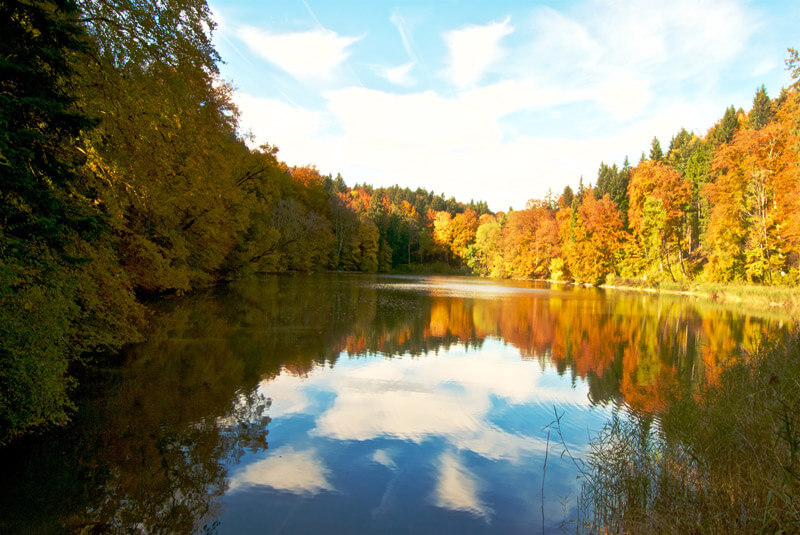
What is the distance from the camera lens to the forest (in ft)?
16.2

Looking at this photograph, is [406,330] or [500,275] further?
[500,275]

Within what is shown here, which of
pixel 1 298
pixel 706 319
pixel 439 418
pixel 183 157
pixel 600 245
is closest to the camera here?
pixel 1 298

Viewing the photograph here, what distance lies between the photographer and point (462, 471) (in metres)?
5.98

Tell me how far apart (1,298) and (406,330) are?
13138mm

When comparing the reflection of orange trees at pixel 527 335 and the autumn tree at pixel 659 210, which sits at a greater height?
the autumn tree at pixel 659 210

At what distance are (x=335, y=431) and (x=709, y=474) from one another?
493 centimetres

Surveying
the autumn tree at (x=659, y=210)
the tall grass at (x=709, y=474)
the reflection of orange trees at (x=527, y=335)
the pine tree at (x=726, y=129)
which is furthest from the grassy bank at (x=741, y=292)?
the pine tree at (x=726, y=129)

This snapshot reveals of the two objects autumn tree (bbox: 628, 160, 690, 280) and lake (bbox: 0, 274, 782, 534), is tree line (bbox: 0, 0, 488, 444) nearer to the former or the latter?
lake (bbox: 0, 274, 782, 534)

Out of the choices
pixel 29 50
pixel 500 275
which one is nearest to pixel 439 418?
pixel 29 50

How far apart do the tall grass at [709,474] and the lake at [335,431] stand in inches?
23.8

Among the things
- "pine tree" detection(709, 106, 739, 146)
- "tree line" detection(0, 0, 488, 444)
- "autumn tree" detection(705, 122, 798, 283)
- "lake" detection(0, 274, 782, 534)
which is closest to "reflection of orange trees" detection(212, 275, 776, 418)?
"lake" detection(0, 274, 782, 534)

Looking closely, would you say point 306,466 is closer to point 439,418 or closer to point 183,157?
point 439,418

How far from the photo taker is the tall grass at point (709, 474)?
3379 millimetres

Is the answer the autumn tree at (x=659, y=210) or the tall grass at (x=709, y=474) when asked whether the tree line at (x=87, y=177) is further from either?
the autumn tree at (x=659, y=210)
